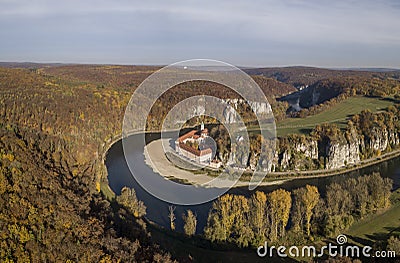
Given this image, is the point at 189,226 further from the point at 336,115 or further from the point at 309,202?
the point at 336,115

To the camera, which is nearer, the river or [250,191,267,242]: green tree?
[250,191,267,242]: green tree

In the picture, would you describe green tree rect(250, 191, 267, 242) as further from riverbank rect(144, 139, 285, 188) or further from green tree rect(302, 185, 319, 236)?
riverbank rect(144, 139, 285, 188)

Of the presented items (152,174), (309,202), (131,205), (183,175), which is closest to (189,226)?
(131,205)

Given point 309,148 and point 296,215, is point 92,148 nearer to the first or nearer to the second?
point 309,148

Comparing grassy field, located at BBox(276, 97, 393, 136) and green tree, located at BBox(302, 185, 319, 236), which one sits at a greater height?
grassy field, located at BBox(276, 97, 393, 136)

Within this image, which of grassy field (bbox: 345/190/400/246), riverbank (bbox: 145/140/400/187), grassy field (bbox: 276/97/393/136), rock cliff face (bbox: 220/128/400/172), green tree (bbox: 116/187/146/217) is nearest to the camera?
grassy field (bbox: 345/190/400/246)

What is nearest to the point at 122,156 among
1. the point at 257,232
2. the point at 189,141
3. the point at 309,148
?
the point at 189,141

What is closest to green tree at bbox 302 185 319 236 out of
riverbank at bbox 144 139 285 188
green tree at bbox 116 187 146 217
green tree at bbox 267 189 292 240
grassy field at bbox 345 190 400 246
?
green tree at bbox 267 189 292 240
